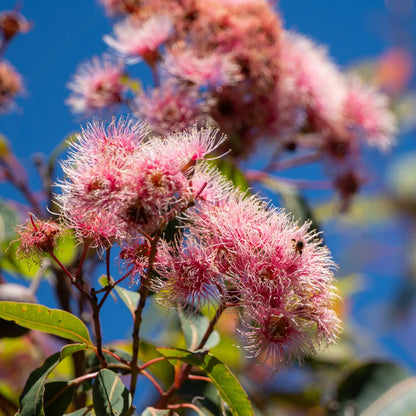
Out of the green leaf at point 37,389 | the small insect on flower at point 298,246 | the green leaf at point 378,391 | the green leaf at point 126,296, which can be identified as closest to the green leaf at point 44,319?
the green leaf at point 37,389

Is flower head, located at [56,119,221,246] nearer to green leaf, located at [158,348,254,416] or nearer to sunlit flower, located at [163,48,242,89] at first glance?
green leaf, located at [158,348,254,416]

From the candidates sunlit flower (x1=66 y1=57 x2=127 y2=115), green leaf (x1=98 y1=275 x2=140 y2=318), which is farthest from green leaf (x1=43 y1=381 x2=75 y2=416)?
sunlit flower (x1=66 y1=57 x2=127 y2=115)

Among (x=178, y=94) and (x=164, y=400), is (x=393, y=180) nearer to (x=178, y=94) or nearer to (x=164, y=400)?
(x=178, y=94)

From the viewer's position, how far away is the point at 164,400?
1305mm

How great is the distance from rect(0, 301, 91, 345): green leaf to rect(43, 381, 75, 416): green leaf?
113mm

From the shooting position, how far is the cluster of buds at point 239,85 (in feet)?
5.98

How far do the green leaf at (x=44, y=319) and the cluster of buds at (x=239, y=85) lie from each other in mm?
621

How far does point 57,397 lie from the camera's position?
1.21 metres

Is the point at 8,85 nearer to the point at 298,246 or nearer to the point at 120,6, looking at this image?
the point at 120,6

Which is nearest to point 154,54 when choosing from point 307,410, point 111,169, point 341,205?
point 341,205

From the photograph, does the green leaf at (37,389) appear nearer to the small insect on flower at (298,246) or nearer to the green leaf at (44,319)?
the green leaf at (44,319)

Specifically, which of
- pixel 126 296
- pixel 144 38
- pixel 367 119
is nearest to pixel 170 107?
pixel 144 38

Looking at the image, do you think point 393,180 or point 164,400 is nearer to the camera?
point 164,400

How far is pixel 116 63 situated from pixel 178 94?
0.51m
